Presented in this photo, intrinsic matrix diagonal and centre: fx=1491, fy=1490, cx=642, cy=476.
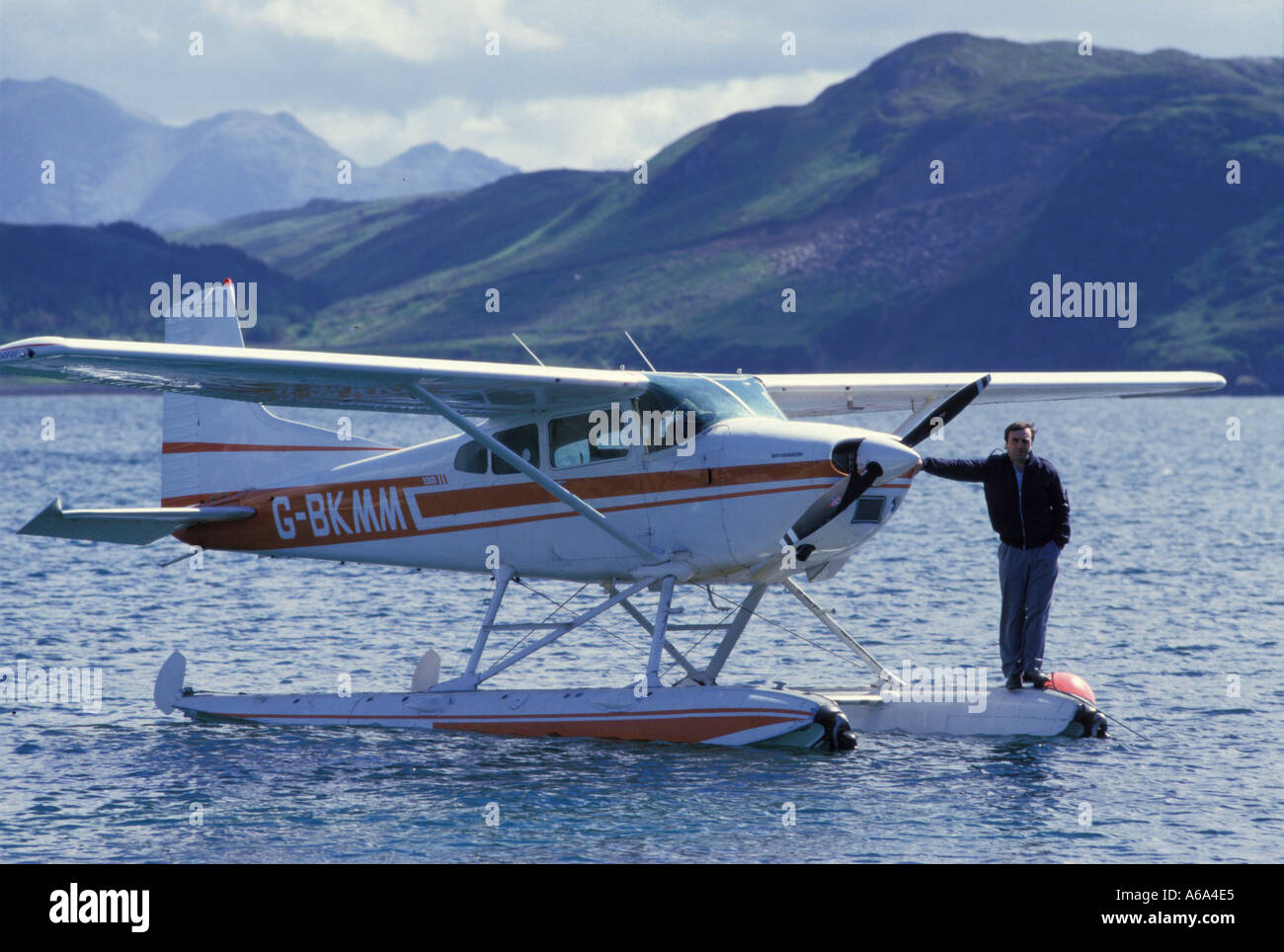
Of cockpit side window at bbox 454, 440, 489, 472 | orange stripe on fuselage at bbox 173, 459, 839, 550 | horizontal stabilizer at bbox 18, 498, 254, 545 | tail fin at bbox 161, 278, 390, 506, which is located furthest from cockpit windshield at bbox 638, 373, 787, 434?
horizontal stabilizer at bbox 18, 498, 254, 545

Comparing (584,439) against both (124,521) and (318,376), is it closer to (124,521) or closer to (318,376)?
(318,376)

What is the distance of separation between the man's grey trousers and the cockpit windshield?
2455 mm

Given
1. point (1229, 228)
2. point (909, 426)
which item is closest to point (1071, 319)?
point (1229, 228)

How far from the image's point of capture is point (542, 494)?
13805mm

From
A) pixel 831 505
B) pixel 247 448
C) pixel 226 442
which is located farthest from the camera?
pixel 226 442

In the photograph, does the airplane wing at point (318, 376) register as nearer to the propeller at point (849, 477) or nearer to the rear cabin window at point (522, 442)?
the rear cabin window at point (522, 442)

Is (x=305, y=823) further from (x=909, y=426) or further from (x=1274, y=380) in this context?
(x=1274, y=380)

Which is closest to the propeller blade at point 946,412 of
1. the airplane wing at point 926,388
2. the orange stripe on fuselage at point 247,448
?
the airplane wing at point 926,388

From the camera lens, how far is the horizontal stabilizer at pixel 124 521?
1364 cm

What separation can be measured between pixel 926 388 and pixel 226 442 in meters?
7.35

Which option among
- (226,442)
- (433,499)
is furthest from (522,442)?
(226,442)

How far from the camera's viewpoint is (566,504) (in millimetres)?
13461

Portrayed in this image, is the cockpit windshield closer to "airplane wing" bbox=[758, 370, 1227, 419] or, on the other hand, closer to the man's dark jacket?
"airplane wing" bbox=[758, 370, 1227, 419]

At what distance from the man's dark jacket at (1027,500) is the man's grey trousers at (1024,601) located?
12 centimetres
